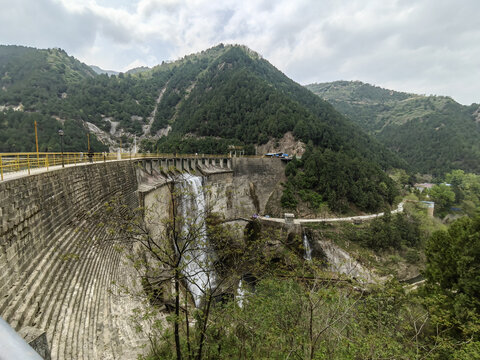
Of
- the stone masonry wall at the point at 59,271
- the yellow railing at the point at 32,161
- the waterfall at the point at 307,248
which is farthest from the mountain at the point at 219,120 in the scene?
the stone masonry wall at the point at 59,271

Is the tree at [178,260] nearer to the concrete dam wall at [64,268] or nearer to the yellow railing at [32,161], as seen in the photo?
the concrete dam wall at [64,268]

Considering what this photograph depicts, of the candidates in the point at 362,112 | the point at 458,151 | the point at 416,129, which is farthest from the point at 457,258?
the point at 362,112

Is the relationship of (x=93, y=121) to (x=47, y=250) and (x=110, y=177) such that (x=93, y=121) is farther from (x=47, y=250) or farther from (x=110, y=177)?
(x=47, y=250)

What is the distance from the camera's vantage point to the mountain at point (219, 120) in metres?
50.7

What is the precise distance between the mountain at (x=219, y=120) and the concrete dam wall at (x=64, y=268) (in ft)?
124

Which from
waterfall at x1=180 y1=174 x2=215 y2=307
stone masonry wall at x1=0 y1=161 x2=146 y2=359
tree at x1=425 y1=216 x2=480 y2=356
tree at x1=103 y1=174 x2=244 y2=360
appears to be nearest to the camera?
stone masonry wall at x1=0 y1=161 x2=146 y2=359

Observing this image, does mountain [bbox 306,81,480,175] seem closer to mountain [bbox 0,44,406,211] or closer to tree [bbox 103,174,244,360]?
mountain [bbox 0,44,406,211]

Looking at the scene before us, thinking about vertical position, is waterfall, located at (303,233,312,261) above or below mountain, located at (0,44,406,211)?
below

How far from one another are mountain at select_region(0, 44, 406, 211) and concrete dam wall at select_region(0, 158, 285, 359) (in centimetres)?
3792

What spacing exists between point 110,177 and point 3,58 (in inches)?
7464

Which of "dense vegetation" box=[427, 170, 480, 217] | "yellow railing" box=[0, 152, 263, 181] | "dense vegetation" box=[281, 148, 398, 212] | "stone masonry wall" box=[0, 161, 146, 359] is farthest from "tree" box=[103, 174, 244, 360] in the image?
"dense vegetation" box=[427, 170, 480, 217]

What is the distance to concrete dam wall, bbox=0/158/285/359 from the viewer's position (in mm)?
8242

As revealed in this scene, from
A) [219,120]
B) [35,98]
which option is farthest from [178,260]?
[35,98]

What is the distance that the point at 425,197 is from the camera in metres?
58.1
